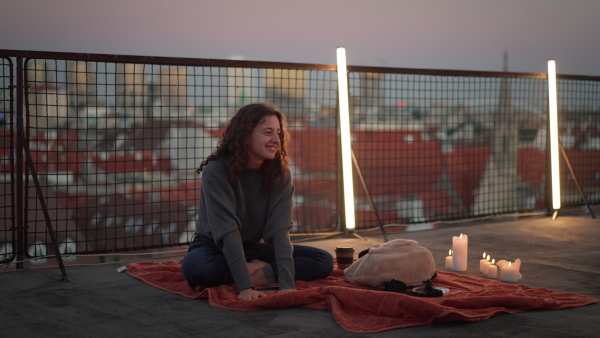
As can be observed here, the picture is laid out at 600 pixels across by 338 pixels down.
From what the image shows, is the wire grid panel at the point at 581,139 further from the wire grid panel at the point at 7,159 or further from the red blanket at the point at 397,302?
the wire grid panel at the point at 7,159

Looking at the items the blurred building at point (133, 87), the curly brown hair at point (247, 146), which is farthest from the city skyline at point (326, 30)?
the curly brown hair at point (247, 146)

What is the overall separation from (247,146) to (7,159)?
163 cm

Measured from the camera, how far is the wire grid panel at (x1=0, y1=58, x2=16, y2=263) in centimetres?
407

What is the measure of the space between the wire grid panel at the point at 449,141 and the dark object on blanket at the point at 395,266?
2074 millimetres

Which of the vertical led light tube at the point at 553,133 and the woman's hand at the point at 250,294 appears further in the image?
the vertical led light tube at the point at 553,133

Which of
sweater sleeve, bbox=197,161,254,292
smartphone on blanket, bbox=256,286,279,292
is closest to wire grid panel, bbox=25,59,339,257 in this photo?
sweater sleeve, bbox=197,161,254,292

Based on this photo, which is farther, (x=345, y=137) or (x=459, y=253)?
(x=345, y=137)

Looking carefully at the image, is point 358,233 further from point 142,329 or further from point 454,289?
point 142,329

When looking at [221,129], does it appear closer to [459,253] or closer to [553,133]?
[459,253]

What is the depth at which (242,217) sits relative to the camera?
3520mm

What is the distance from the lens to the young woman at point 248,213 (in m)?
3.35

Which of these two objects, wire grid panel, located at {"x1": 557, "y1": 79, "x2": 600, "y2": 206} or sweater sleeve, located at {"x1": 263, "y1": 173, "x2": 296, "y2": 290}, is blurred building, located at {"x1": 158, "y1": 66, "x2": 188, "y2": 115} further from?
wire grid panel, located at {"x1": 557, "y1": 79, "x2": 600, "y2": 206}

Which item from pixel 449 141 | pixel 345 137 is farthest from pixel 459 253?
pixel 449 141

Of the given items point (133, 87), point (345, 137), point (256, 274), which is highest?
point (133, 87)
